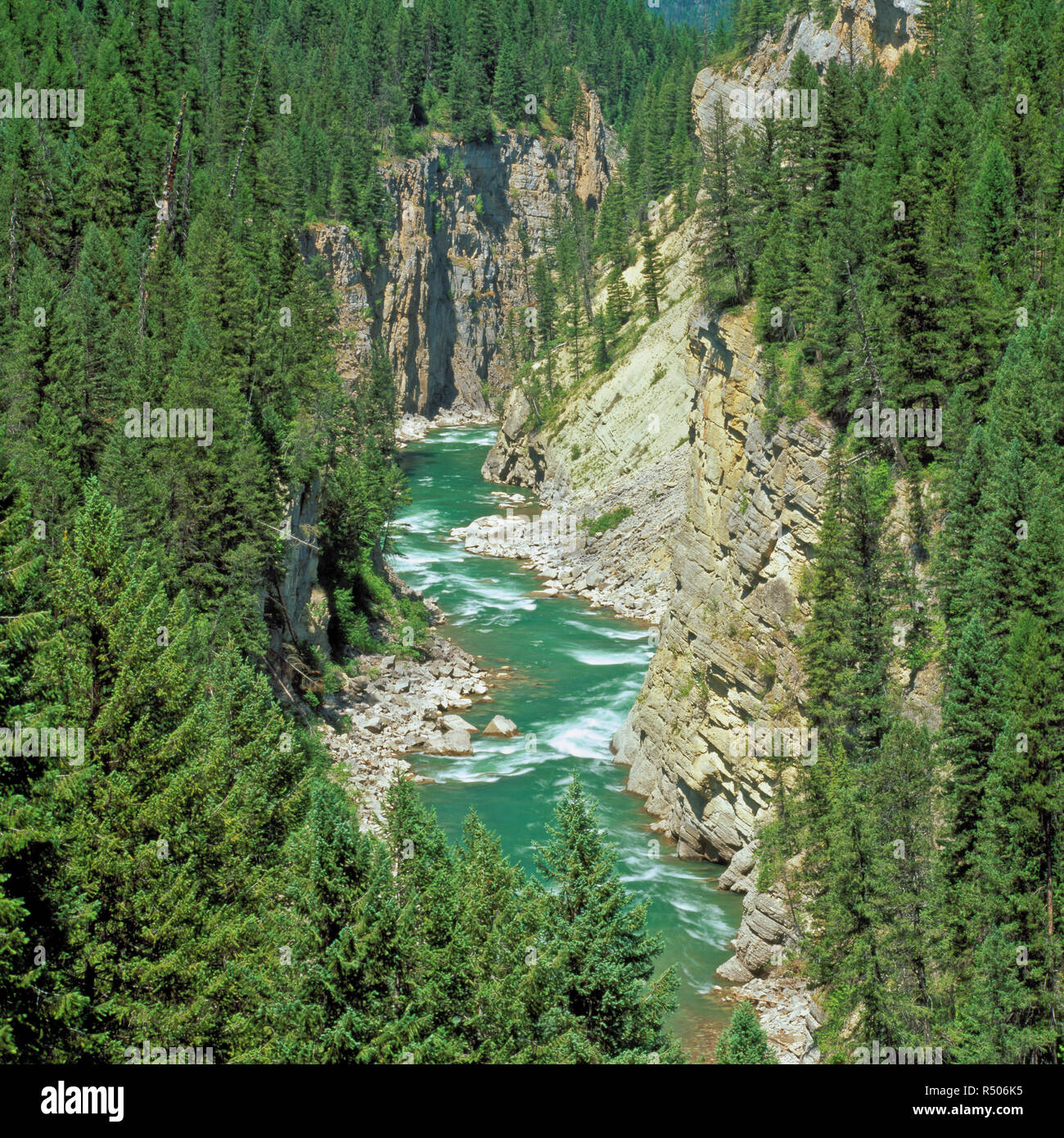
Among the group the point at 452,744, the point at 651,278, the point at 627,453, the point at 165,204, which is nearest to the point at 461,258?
the point at 651,278

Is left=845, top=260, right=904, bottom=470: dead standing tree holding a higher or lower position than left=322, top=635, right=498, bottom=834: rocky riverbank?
higher

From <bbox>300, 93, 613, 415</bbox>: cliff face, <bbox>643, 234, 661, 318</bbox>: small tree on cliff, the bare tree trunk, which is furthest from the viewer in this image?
<bbox>300, 93, 613, 415</bbox>: cliff face

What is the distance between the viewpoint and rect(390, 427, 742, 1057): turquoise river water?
3672 centimetres

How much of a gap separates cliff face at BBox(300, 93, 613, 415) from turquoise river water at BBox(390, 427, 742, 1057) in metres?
43.7

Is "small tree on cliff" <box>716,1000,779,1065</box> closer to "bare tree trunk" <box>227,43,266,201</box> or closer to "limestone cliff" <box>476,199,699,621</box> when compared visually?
"limestone cliff" <box>476,199,699,621</box>

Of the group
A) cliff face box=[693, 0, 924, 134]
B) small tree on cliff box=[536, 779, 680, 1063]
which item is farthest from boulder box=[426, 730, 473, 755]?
cliff face box=[693, 0, 924, 134]

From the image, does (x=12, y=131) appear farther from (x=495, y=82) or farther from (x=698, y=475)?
(x=495, y=82)

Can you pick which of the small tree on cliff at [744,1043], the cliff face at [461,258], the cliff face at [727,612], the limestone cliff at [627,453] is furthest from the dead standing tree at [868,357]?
the cliff face at [461,258]

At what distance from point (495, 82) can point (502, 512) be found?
273 feet

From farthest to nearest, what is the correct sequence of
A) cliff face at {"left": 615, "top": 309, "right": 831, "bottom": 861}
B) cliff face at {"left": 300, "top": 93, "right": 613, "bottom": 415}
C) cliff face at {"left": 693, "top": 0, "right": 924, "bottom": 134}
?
cliff face at {"left": 300, "top": 93, "right": 613, "bottom": 415}
cliff face at {"left": 693, "top": 0, "right": 924, "bottom": 134}
cliff face at {"left": 615, "top": 309, "right": 831, "bottom": 861}

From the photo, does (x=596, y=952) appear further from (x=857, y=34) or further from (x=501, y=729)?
(x=857, y=34)

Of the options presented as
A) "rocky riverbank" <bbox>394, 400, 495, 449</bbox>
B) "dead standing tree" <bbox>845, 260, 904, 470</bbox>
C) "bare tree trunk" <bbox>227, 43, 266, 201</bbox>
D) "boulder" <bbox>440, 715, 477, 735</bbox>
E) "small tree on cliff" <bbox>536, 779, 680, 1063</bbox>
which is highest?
"bare tree trunk" <bbox>227, 43, 266, 201</bbox>

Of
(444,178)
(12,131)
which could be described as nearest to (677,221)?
(444,178)

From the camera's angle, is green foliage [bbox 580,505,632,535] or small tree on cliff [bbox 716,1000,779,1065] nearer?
small tree on cliff [bbox 716,1000,779,1065]
